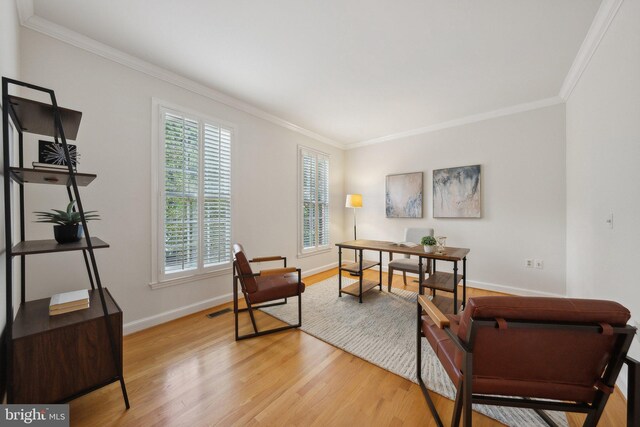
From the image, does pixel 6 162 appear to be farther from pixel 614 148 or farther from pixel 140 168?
pixel 614 148

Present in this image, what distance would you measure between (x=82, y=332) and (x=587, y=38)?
435cm

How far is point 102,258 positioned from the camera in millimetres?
2211

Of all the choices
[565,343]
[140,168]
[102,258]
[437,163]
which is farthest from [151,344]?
[437,163]

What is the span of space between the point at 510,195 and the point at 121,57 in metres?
5.01

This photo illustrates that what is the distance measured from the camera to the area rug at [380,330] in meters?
1.58

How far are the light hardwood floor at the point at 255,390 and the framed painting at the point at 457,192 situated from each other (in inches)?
100

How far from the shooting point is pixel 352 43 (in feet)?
7.07

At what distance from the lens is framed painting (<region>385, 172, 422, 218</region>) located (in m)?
4.28

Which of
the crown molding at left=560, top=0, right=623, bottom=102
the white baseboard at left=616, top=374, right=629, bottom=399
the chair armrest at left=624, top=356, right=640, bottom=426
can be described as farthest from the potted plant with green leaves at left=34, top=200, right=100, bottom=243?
the crown molding at left=560, top=0, right=623, bottom=102

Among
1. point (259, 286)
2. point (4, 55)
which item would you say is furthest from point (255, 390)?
point (4, 55)

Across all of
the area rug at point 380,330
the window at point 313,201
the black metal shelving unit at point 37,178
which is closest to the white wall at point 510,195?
the area rug at point 380,330

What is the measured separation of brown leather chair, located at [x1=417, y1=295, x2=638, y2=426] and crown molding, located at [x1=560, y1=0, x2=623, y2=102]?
2.20 meters

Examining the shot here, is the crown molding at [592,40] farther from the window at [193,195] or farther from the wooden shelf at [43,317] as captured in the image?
the wooden shelf at [43,317]

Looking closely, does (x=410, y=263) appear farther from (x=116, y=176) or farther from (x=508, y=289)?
(x=116, y=176)
